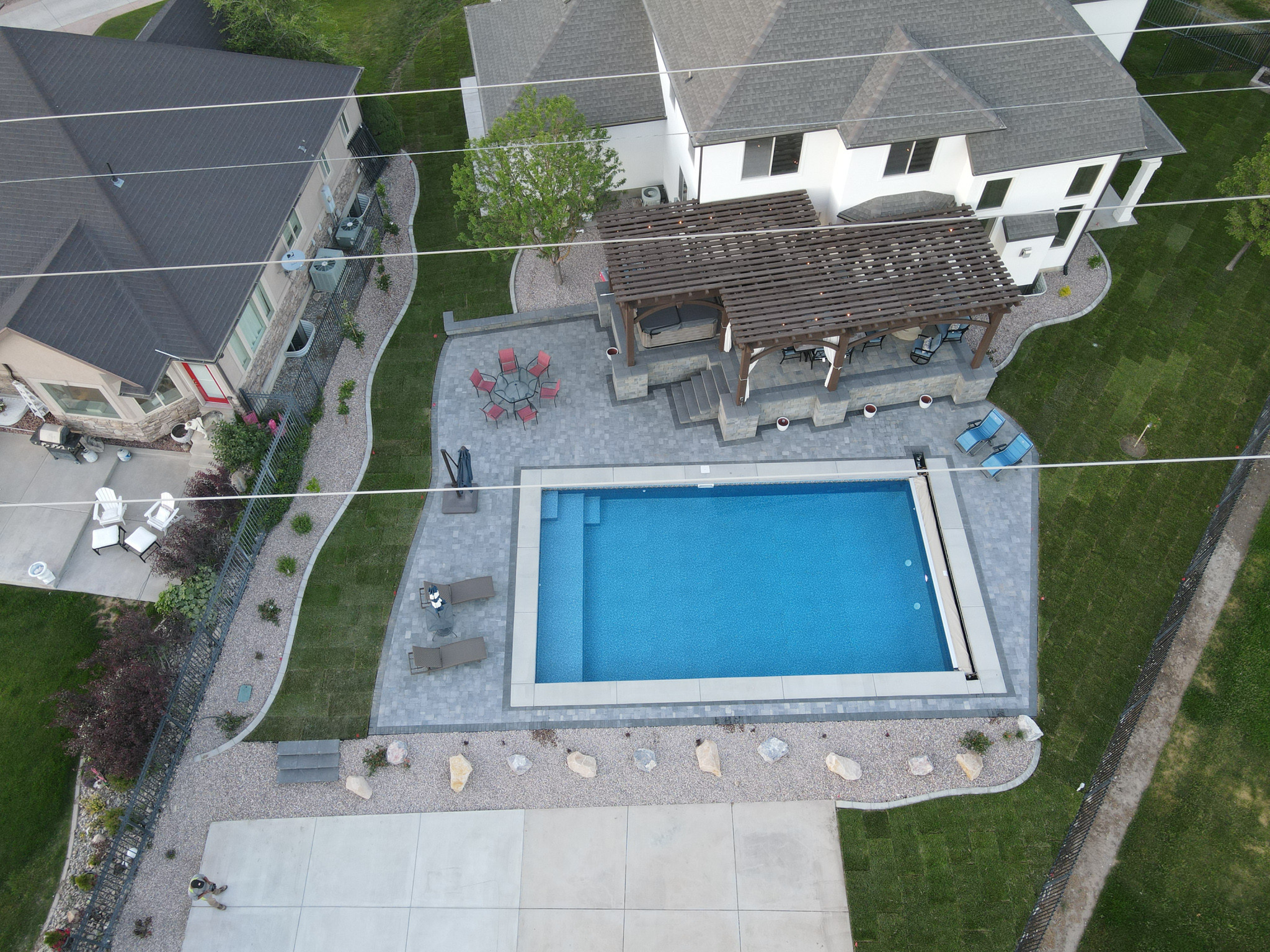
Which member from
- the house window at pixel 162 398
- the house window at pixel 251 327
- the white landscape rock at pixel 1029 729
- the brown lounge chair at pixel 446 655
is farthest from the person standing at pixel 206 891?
the white landscape rock at pixel 1029 729

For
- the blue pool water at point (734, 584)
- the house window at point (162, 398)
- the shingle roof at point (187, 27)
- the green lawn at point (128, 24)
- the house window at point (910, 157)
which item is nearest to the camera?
the blue pool water at point (734, 584)

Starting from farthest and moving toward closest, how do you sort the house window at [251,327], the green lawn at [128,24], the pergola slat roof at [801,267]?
the green lawn at [128,24]
the house window at [251,327]
the pergola slat roof at [801,267]

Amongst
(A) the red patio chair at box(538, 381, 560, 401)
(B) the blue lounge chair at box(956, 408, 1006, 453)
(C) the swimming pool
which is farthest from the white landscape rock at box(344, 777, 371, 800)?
(B) the blue lounge chair at box(956, 408, 1006, 453)

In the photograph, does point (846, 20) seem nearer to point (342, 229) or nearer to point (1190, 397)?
point (1190, 397)

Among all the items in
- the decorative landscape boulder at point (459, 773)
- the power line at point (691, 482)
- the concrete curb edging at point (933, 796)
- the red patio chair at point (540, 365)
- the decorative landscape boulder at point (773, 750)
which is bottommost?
the decorative landscape boulder at point (459, 773)

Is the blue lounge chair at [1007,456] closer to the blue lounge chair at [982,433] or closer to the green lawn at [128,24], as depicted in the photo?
the blue lounge chair at [982,433]

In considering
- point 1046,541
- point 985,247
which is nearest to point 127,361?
point 985,247
